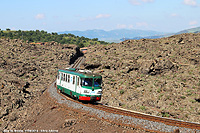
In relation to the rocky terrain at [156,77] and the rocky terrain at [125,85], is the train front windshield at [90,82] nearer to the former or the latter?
the rocky terrain at [125,85]

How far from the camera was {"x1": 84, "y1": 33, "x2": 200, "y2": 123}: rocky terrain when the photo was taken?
92.5 ft

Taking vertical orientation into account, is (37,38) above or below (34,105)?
above

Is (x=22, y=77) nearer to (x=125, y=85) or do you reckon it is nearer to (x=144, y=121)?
(x=125, y=85)

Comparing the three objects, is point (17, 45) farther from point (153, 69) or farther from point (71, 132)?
point (71, 132)

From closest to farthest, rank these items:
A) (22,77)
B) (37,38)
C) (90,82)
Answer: (90,82)
(22,77)
(37,38)

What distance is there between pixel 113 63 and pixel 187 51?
1668cm

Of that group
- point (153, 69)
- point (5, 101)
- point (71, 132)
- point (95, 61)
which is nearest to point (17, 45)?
point (95, 61)

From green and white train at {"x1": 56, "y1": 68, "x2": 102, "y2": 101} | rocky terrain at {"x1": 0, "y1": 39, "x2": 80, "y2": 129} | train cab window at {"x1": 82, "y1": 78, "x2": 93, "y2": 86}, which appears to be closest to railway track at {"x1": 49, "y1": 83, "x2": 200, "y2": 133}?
green and white train at {"x1": 56, "y1": 68, "x2": 102, "y2": 101}

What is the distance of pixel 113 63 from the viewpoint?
150 ft

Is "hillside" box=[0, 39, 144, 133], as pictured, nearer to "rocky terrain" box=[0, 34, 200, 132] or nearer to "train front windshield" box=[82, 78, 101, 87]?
"rocky terrain" box=[0, 34, 200, 132]

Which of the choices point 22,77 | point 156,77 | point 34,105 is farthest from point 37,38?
point 34,105

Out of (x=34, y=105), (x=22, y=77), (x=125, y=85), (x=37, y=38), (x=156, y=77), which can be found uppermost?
(x=37, y=38)

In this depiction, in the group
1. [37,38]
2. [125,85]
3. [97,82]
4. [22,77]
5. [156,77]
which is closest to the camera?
[97,82]

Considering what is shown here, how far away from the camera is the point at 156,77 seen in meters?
37.2
